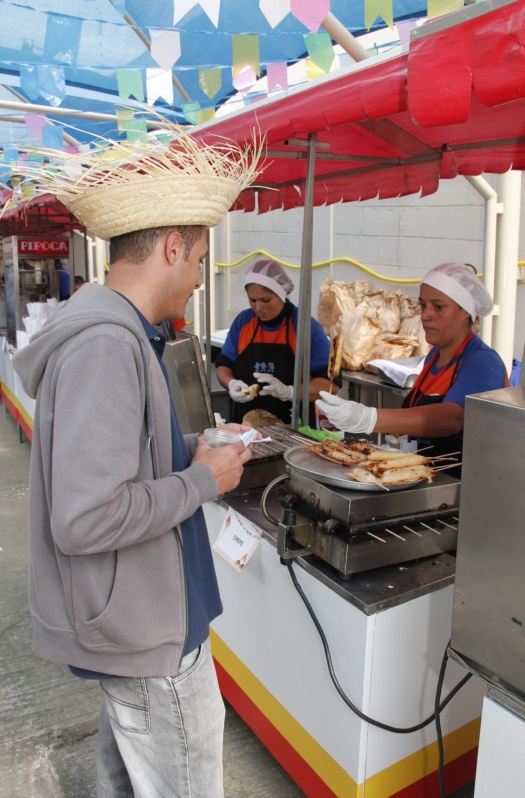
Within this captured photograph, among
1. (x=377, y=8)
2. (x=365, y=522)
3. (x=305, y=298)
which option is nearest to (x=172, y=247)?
(x=365, y=522)

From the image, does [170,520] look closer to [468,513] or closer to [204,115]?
[468,513]

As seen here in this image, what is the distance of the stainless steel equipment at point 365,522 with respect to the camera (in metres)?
1.85

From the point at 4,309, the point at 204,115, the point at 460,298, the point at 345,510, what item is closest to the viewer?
the point at 345,510

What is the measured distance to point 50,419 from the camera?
1314 mm

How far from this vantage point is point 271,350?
13.2 feet

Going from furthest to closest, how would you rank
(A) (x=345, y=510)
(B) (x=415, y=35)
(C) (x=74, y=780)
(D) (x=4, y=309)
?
(D) (x=4, y=309) < (C) (x=74, y=780) < (A) (x=345, y=510) < (B) (x=415, y=35)

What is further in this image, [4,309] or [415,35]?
[4,309]

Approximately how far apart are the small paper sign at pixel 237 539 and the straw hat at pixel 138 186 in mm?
1175

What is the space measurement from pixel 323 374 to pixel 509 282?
191 centimetres

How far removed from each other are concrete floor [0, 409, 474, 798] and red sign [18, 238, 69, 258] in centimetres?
529

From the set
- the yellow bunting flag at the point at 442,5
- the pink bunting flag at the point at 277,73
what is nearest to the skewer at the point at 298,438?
the yellow bunting flag at the point at 442,5

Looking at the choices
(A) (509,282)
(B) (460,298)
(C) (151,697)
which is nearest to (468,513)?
(C) (151,697)

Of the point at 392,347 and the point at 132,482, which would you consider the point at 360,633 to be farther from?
the point at 392,347

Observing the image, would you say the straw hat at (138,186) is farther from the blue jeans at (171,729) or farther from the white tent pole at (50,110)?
the white tent pole at (50,110)
